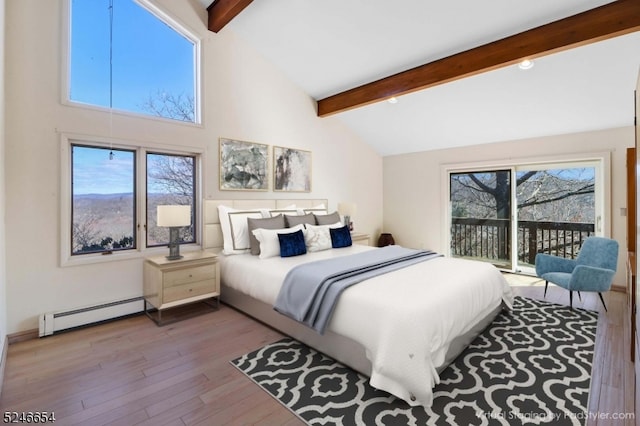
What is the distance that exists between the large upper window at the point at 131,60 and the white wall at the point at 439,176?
13.2ft

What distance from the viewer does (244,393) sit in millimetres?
1948

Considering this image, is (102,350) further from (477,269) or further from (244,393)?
(477,269)

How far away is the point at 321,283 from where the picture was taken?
7.53ft

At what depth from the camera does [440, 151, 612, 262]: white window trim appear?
3.96 metres

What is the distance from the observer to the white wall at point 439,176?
154 inches

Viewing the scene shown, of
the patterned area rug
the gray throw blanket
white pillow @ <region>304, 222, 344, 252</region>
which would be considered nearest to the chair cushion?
the patterned area rug

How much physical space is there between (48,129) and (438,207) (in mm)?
5516

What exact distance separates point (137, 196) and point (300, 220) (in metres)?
1.93

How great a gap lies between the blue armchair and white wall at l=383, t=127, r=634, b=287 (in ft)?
3.08

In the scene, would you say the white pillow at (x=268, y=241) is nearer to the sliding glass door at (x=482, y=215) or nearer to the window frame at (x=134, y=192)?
the window frame at (x=134, y=192)

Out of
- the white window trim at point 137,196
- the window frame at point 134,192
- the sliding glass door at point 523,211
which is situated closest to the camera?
the white window trim at point 137,196

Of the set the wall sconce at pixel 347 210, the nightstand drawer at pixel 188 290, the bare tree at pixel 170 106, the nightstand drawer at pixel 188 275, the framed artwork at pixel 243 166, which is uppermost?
the bare tree at pixel 170 106

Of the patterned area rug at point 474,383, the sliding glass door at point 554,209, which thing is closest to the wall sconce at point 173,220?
the patterned area rug at point 474,383

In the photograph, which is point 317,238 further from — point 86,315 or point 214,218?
point 86,315
